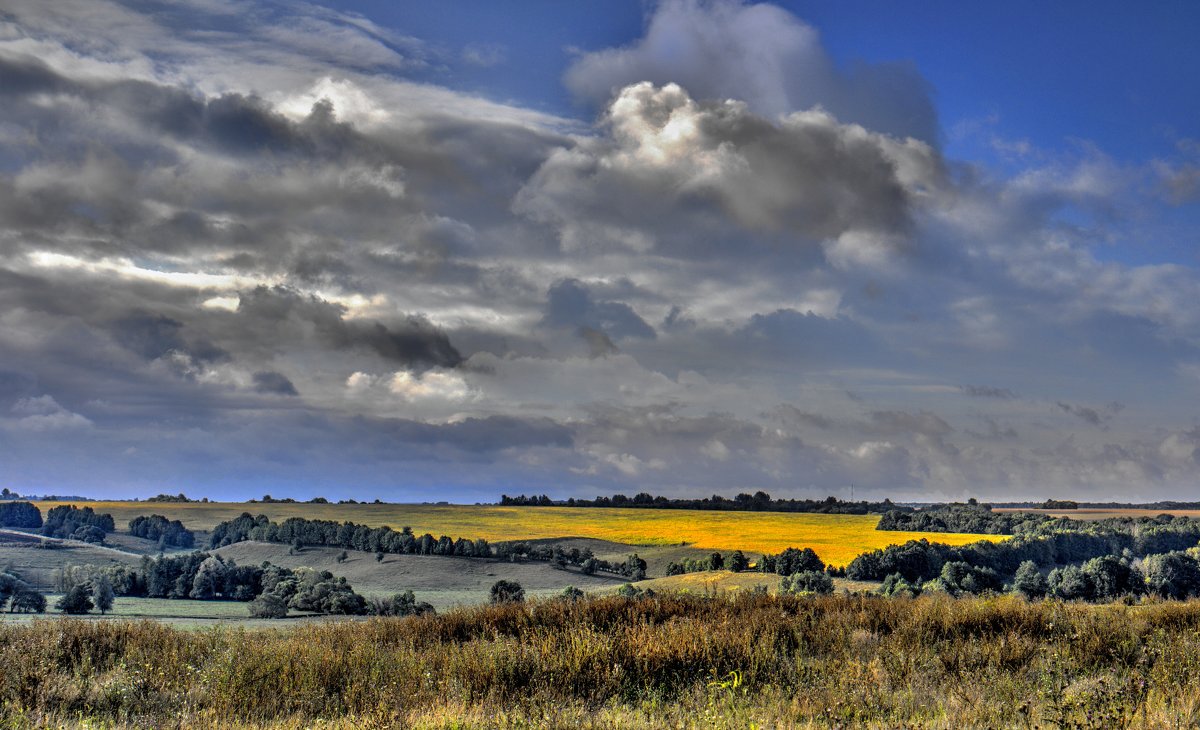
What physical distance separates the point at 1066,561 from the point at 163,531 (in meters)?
70.3

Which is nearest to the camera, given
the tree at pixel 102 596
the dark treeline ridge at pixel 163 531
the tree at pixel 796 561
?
the tree at pixel 102 596

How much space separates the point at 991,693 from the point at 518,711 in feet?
21.9

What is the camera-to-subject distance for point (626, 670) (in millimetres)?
12969

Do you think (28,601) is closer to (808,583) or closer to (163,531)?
(808,583)

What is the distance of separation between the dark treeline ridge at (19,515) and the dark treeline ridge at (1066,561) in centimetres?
6080

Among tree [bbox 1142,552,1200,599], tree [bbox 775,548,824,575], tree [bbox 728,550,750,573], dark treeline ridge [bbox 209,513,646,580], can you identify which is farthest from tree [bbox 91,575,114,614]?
tree [bbox 1142,552,1200,599]

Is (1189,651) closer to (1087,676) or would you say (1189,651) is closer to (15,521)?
(1087,676)

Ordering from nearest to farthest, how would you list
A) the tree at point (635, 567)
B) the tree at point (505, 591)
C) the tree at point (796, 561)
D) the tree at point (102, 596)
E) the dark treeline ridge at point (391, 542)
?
the tree at point (505, 591) < the tree at point (102, 596) < the tree at point (796, 561) < the tree at point (635, 567) < the dark treeline ridge at point (391, 542)

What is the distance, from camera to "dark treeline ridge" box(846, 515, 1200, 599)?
125ft

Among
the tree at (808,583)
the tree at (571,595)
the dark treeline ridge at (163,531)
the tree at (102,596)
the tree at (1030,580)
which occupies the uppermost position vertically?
the tree at (571,595)

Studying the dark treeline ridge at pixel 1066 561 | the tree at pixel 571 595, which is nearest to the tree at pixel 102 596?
the tree at pixel 571 595

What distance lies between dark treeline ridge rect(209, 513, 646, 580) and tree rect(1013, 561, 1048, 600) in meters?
20.4

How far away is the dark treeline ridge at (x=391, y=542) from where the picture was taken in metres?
56.1

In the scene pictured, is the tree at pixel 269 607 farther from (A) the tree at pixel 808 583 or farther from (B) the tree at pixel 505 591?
(A) the tree at pixel 808 583
